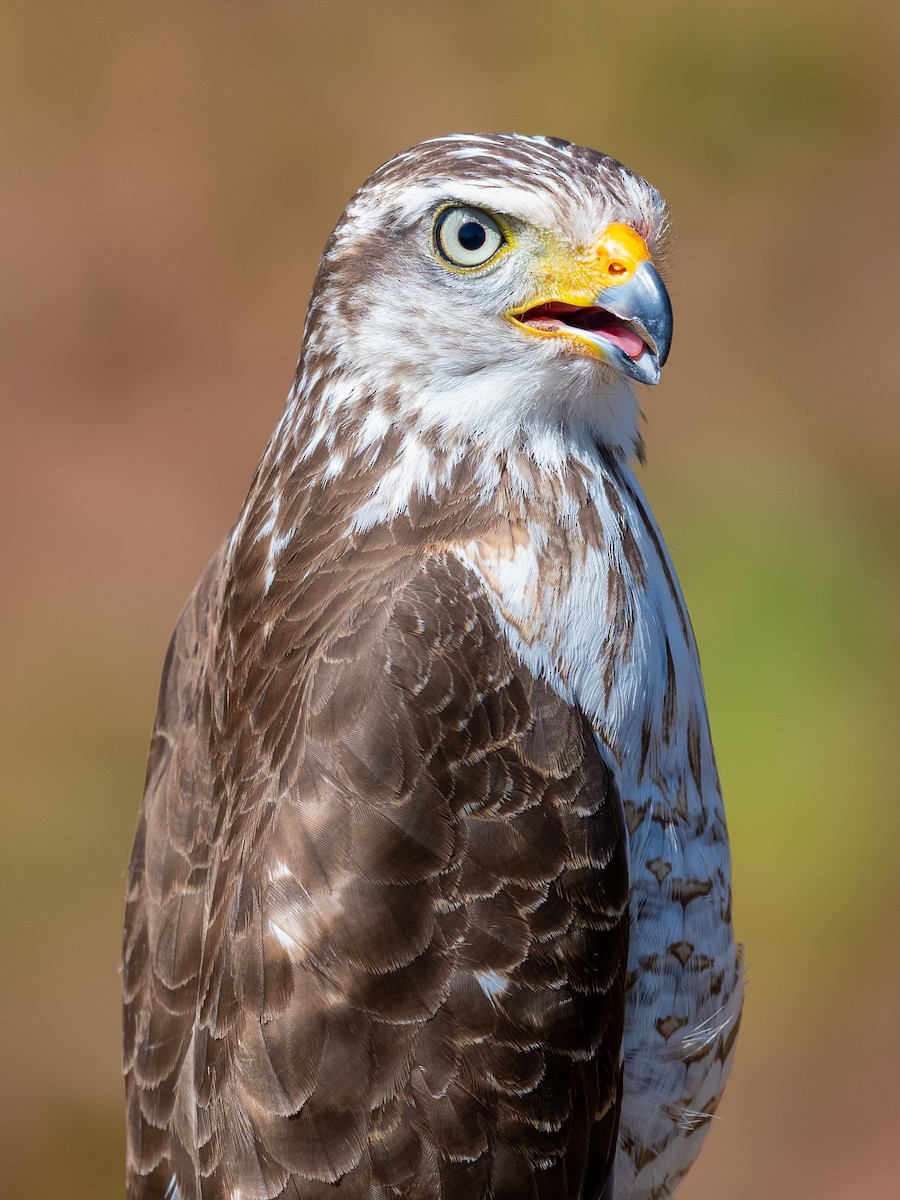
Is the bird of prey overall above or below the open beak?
below

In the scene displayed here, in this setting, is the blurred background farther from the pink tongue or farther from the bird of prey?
the pink tongue

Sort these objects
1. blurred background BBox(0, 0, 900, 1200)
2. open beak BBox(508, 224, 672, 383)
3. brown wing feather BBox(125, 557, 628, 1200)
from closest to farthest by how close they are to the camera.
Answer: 1. brown wing feather BBox(125, 557, 628, 1200)
2. open beak BBox(508, 224, 672, 383)
3. blurred background BBox(0, 0, 900, 1200)

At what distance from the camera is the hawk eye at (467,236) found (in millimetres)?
3174

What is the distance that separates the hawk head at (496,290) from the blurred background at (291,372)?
465 cm

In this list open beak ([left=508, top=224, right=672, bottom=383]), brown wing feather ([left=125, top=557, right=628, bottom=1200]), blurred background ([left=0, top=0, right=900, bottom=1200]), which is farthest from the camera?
blurred background ([left=0, top=0, right=900, bottom=1200])

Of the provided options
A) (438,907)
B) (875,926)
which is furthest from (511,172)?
(875,926)

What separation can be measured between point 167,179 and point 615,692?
880 centimetres

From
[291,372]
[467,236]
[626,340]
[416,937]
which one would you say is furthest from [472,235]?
[291,372]

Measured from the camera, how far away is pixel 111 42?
11.5 m

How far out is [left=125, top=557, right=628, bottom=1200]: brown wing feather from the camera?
298cm

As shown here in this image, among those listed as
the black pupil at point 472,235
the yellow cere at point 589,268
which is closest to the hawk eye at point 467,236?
the black pupil at point 472,235

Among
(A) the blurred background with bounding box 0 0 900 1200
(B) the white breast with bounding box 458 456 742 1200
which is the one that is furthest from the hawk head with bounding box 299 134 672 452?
(A) the blurred background with bounding box 0 0 900 1200

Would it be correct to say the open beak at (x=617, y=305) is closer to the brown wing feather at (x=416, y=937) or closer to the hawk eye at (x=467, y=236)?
the hawk eye at (x=467, y=236)

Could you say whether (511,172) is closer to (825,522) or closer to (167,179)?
(825,522)
